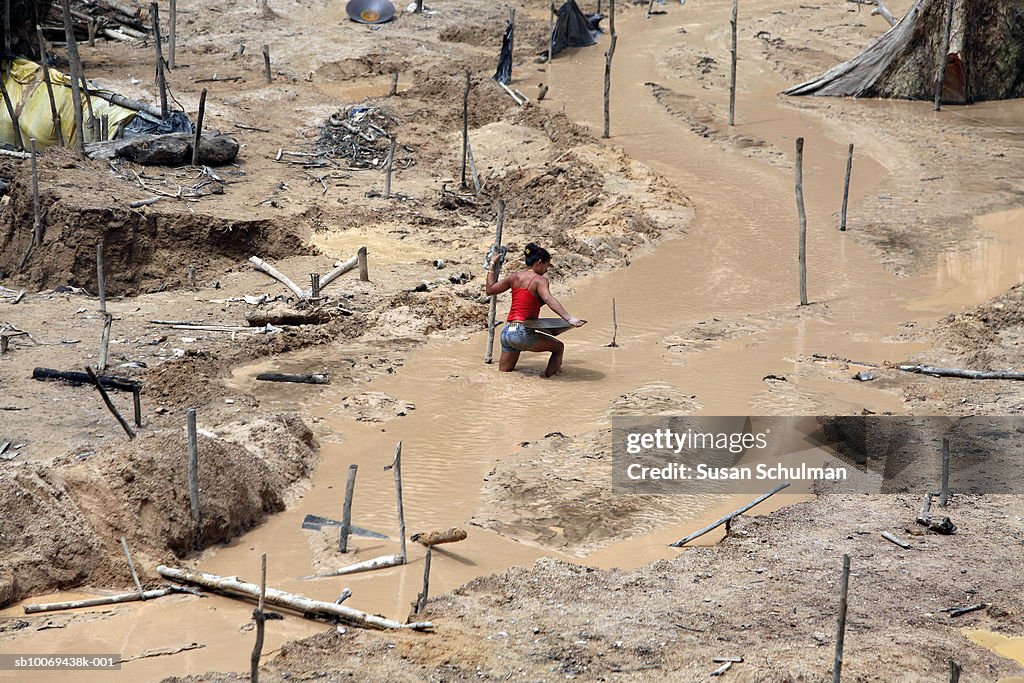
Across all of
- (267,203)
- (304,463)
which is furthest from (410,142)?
(304,463)

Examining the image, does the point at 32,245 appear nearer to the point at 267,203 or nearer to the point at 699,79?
the point at 267,203

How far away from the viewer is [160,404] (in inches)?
384

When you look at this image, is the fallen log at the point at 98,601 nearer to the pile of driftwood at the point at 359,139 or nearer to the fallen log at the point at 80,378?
the fallen log at the point at 80,378

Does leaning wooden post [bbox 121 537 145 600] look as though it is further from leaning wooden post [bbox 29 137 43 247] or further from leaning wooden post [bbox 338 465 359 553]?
leaning wooden post [bbox 29 137 43 247]

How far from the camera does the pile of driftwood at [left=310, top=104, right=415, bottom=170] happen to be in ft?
64.5

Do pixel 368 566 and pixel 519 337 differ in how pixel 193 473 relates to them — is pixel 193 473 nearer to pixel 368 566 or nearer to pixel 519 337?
pixel 368 566

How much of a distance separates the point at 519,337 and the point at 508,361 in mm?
355

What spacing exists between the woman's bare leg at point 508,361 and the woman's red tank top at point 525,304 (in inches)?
13.4

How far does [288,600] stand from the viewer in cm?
651

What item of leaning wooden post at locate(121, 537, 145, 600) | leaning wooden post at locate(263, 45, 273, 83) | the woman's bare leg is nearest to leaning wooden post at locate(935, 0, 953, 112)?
leaning wooden post at locate(263, 45, 273, 83)

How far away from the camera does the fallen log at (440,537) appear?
7465mm

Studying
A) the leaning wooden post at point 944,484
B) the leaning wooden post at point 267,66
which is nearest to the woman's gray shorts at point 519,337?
the leaning wooden post at point 944,484

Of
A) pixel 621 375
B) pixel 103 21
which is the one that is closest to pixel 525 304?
pixel 621 375

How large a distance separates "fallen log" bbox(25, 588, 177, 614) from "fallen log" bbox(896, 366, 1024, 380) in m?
7.22
